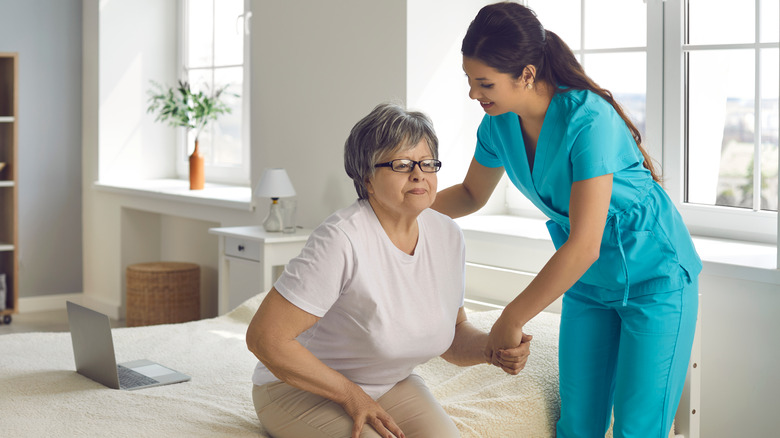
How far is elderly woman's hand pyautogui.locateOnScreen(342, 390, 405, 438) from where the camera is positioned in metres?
1.54

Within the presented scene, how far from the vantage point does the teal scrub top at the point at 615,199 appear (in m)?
1.67

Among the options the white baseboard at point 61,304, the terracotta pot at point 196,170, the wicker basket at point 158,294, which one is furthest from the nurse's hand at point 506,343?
the white baseboard at point 61,304

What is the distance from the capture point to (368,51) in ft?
10.9

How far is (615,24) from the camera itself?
2936 millimetres

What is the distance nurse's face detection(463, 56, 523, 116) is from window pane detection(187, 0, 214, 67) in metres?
3.64

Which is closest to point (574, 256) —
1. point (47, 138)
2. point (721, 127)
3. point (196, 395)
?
point (196, 395)

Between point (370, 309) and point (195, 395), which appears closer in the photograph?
point (370, 309)

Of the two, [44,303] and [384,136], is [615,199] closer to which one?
[384,136]

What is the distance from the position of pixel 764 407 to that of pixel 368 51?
1.91 meters

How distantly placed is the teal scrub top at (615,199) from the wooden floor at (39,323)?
12.1ft

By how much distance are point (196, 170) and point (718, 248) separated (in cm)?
300

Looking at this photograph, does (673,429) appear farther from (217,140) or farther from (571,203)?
(217,140)

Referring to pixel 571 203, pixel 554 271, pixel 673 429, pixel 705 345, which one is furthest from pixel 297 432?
pixel 705 345

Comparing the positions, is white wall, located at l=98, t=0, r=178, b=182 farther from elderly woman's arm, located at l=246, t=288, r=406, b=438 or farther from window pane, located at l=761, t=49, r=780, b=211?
elderly woman's arm, located at l=246, t=288, r=406, b=438
